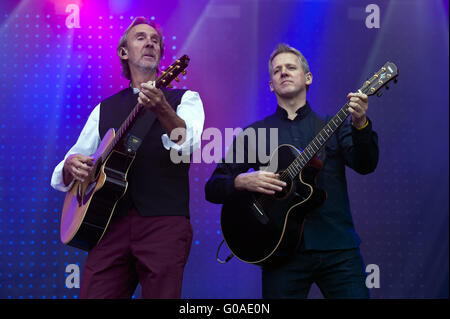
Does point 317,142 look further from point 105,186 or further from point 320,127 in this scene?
point 105,186

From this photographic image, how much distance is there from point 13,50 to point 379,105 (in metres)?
2.93

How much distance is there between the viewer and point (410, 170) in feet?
12.4

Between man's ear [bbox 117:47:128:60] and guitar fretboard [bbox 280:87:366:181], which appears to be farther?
man's ear [bbox 117:47:128:60]

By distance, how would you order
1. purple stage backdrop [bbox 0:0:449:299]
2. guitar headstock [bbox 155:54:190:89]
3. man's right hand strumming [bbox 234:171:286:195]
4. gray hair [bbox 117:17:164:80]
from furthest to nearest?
purple stage backdrop [bbox 0:0:449:299] → gray hair [bbox 117:17:164:80] → man's right hand strumming [bbox 234:171:286:195] → guitar headstock [bbox 155:54:190:89]

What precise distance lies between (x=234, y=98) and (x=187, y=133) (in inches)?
61.1

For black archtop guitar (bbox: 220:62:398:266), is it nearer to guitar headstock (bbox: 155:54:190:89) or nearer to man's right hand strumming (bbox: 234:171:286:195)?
man's right hand strumming (bbox: 234:171:286:195)

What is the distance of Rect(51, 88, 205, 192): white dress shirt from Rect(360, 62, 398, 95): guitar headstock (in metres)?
0.86

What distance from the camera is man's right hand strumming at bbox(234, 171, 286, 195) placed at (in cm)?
247

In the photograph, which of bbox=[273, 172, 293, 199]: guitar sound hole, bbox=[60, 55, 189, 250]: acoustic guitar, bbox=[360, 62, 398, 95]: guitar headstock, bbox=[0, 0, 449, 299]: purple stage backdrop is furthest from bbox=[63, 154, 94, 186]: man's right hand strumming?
bbox=[360, 62, 398, 95]: guitar headstock

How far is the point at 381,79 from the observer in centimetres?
241
